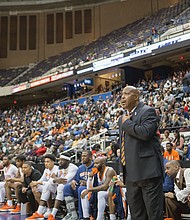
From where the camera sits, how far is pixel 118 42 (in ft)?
74.1

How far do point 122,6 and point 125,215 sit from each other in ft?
83.7

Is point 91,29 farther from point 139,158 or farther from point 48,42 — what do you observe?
point 139,158

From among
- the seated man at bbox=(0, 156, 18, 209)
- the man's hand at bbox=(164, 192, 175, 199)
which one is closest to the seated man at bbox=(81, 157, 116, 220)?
the man's hand at bbox=(164, 192, 175, 199)

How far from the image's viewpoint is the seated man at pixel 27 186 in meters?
6.33

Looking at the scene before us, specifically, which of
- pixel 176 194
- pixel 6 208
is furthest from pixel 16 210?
pixel 176 194

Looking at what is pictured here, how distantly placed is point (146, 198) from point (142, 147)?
406 millimetres

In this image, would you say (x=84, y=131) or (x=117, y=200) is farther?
(x=84, y=131)

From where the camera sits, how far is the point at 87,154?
5.45 metres

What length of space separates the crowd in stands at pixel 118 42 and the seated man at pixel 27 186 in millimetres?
12615

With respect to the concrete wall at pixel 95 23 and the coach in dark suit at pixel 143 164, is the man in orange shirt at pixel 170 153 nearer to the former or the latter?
the coach in dark suit at pixel 143 164

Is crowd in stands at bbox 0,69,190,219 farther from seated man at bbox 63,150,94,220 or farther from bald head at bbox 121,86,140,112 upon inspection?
bald head at bbox 121,86,140,112

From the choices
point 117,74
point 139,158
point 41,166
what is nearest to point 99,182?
point 139,158

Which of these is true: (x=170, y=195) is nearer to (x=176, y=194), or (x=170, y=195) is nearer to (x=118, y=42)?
(x=176, y=194)

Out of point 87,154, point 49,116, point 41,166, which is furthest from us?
point 49,116
